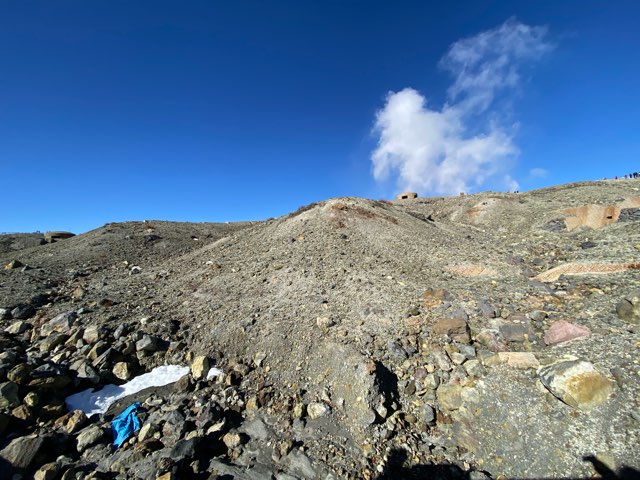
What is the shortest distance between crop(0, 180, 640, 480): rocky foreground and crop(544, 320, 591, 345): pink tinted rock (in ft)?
0.10

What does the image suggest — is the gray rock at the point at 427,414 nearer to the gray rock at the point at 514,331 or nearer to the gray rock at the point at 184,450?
the gray rock at the point at 514,331

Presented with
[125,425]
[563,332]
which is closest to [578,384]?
[563,332]

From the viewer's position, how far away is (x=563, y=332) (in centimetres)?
539

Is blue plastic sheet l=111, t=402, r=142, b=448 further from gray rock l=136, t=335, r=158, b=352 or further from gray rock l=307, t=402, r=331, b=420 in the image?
gray rock l=307, t=402, r=331, b=420

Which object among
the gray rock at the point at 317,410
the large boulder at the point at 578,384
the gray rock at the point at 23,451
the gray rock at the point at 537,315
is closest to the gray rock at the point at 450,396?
the large boulder at the point at 578,384

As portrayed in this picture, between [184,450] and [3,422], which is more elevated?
[184,450]

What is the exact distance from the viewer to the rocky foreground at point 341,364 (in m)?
3.99

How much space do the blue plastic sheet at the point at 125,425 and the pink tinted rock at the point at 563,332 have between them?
23.3ft

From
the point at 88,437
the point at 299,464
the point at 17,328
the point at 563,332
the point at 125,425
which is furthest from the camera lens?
the point at 17,328

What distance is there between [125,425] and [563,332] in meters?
7.56

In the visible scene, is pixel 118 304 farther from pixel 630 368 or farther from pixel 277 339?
pixel 630 368

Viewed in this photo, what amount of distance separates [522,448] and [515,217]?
17.6 metres

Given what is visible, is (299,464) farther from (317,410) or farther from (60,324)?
(60,324)

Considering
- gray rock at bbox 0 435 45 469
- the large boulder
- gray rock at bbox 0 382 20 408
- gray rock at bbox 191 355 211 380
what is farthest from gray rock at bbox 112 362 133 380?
the large boulder
